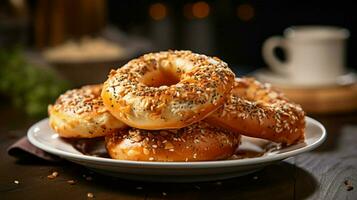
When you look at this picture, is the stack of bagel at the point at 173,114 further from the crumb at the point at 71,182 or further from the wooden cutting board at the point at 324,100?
the wooden cutting board at the point at 324,100

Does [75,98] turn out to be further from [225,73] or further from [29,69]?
[29,69]

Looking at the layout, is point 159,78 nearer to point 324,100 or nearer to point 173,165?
point 173,165

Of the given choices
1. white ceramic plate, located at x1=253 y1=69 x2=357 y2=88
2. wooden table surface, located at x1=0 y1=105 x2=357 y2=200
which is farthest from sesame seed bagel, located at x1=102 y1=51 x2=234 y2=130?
white ceramic plate, located at x1=253 y1=69 x2=357 y2=88

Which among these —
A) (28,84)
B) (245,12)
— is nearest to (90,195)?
(28,84)

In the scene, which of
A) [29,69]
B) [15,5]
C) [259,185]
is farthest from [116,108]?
[15,5]

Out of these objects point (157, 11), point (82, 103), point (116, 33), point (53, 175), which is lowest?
point (157, 11)

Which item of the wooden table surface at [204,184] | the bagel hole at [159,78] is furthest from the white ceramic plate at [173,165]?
the bagel hole at [159,78]
